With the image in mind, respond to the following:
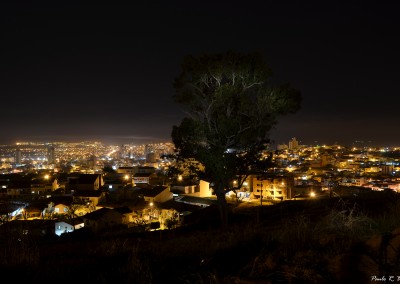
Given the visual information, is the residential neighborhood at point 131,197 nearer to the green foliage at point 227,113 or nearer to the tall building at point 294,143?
the green foliage at point 227,113

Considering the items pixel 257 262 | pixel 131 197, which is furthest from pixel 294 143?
pixel 257 262

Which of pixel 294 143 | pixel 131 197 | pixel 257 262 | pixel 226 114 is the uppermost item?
pixel 294 143

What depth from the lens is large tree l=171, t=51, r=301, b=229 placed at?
10734mm

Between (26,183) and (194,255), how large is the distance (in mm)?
40593

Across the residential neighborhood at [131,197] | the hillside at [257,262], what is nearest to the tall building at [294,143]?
the residential neighborhood at [131,197]

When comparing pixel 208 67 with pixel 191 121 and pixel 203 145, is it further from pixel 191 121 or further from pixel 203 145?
pixel 203 145

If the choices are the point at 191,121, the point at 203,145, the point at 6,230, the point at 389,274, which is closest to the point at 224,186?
the point at 203,145

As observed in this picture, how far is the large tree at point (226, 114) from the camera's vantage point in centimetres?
1073

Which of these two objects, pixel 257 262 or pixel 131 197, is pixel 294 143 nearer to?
pixel 131 197

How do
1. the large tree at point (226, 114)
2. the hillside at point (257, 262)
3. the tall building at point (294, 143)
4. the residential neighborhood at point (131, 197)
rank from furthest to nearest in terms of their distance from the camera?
the tall building at point (294, 143), the residential neighborhood at point (131, 197), the large tree at point (226, 114), the hillside at point (257, 262)

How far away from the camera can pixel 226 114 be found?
434 inches

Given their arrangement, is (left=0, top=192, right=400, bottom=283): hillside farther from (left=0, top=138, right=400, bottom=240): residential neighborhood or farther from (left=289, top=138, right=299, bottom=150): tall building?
(left=289, top=138, right=299, bottom=150): tall building

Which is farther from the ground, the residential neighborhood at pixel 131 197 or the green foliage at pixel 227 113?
the green foliage at pixel 227 113

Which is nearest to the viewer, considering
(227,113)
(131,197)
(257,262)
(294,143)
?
(257,262)
